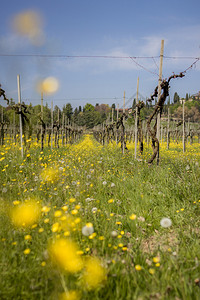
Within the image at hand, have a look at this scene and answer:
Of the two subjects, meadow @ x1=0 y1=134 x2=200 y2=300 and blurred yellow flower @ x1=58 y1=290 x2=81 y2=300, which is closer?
blurred yellow flower @ x1=58 y1=290 x2=81 y2=300

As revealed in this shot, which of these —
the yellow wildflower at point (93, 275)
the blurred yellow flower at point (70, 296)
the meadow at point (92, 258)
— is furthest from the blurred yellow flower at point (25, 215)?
the blurred yellow flower at point (70, 296)

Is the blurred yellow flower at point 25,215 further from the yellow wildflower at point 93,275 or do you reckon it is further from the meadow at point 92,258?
the yellow wildflower at point 93,275

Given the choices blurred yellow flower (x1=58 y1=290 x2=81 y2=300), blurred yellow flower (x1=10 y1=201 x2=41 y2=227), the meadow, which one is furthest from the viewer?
blurred yellow flower (x1=10 y1=201 x2=41 y2=227)

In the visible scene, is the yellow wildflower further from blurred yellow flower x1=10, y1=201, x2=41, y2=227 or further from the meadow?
blurred yellow flower x1=10, y1=201, x2=41, y2=227

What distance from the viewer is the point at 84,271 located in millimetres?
1755

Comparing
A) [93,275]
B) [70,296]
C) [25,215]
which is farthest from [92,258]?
[25,215]

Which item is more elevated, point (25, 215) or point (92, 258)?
point (25, 215)

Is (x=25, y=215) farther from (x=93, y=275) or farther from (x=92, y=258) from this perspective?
(x=93, y=275)

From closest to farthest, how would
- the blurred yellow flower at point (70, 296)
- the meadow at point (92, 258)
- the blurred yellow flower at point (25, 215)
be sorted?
the blurred yellow flower at point (70, 296)
the meadow at point (92, 258)
the blurred yellow flower at point (25, 215)

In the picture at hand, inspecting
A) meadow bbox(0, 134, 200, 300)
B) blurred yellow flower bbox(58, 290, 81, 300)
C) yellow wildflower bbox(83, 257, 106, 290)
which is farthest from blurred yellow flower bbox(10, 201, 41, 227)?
blurred yellow flower bbox(58, 290, 81, 300)

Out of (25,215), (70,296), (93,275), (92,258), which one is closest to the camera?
(70,296)

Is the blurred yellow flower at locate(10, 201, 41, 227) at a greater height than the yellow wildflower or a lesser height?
greater

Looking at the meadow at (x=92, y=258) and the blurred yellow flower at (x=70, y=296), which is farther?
the meadow at (x=92, y=258)

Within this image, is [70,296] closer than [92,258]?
Yes
